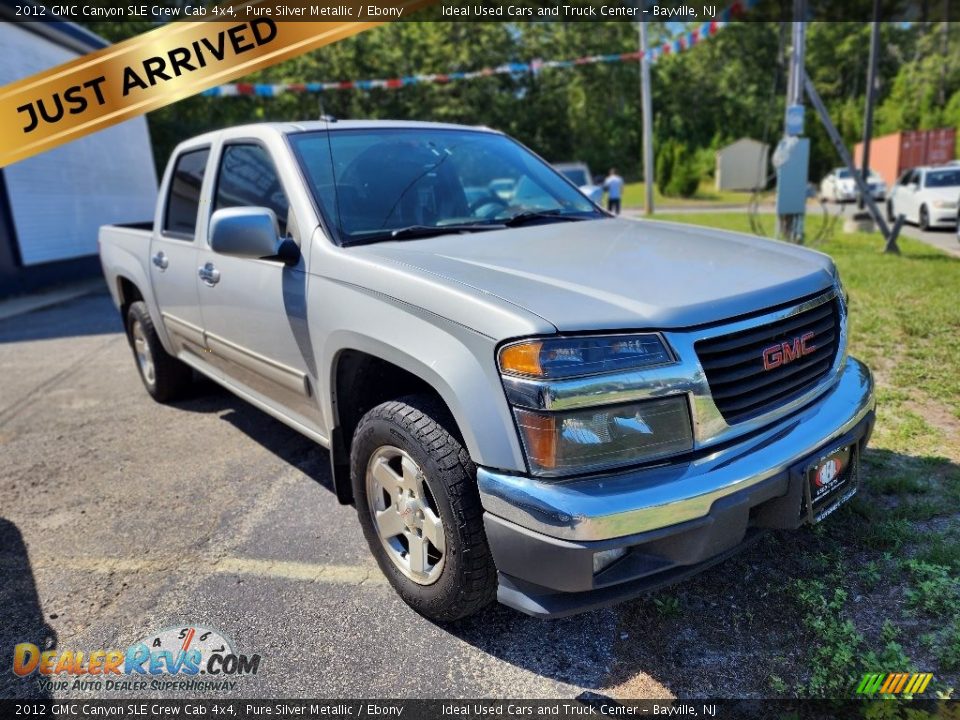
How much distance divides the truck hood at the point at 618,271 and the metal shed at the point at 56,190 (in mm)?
11953

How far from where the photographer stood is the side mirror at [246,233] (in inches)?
Result: 105

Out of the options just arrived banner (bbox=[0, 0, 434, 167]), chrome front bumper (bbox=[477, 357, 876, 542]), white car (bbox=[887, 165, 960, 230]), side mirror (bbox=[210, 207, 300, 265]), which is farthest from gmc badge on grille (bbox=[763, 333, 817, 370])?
white car (bbox=[887, 165, 960, 230])

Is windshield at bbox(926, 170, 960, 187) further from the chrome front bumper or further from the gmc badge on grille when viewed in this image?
the chrome front bumper

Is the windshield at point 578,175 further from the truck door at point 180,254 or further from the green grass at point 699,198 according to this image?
the green grass at point 699,198

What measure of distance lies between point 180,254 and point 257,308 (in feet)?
3.74

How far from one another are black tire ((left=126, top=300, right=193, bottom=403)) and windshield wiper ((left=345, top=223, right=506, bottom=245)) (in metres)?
2.70

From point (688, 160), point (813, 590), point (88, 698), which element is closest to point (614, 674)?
point (813, 590)

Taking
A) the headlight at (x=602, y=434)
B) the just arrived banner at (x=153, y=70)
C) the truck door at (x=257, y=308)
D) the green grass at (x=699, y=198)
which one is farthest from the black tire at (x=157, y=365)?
the green grass at (x=699, y=198)

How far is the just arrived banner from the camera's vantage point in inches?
261

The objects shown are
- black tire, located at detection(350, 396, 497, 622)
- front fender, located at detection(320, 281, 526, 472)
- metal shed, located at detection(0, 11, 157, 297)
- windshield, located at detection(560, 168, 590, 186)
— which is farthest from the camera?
windshield, located at detection(560, 168, 590, 186)

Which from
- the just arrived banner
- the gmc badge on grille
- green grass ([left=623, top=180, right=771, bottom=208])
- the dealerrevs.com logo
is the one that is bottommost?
green grass ([left=623, top=180, right=771, bottom=208])

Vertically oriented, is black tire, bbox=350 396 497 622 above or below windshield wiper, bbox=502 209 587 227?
below

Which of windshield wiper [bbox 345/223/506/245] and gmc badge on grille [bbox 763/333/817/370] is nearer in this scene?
gmc badge on grille [bbox 763/333/817/370]

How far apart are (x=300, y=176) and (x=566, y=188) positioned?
1531 mm
